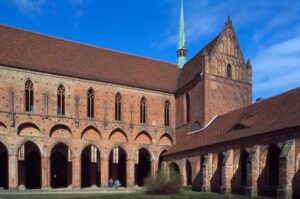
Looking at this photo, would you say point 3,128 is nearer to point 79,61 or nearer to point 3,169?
point 3,169

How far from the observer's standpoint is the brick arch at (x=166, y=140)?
37281 mm

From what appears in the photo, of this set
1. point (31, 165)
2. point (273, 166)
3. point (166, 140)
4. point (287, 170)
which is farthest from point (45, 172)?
point (287, 170)

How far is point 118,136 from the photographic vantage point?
34844mm

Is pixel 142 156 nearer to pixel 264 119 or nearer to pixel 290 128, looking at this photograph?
pixel 264 119

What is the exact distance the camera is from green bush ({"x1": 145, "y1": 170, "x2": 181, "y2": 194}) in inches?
848

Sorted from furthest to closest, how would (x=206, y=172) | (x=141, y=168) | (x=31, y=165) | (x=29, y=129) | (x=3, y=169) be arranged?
(x=141, y=168)
(x=31, y=165)
(x=3, y=169)
(x=29, y=129)
(x=206, y=172)

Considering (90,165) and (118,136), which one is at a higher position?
(118,136)

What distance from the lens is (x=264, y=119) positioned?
23.3 m

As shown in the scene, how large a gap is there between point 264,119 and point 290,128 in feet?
12.1

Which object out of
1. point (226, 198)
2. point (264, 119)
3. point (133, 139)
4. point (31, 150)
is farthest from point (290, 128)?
point (31, 150)

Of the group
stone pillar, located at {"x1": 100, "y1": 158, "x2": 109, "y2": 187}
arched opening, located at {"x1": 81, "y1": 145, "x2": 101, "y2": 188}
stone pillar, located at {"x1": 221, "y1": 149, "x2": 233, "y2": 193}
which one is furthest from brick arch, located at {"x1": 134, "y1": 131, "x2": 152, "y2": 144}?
stone pillar, located at {"x1": 221, "y1": 149, "x2": 233, "y2": 193}

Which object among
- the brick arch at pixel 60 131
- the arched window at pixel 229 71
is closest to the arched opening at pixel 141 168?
the brick arch at pixel 60 131

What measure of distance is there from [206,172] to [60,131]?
13.5 m

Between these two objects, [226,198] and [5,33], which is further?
[5,33]
